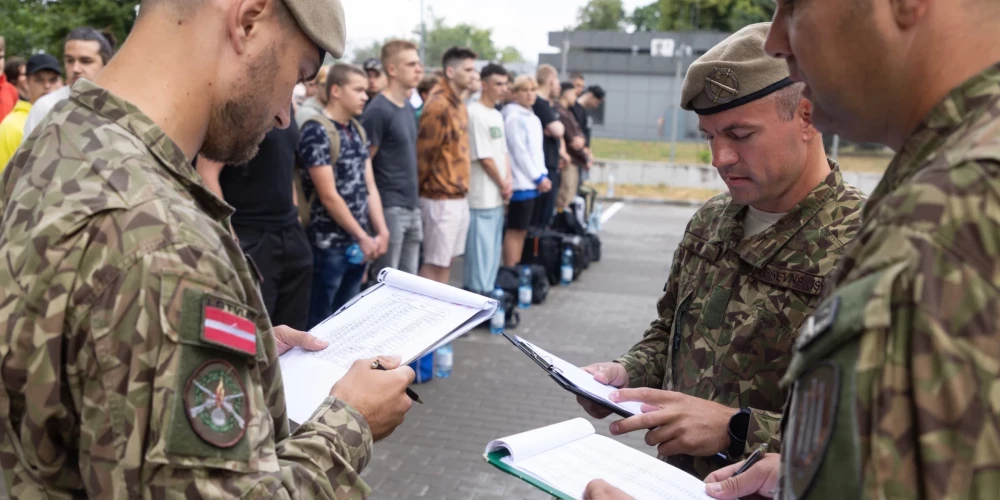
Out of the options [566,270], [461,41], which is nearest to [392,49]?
[566,270]

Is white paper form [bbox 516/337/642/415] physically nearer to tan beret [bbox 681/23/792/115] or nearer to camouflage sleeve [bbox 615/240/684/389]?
camouflage sleeve [bbox 615/240/684/389]

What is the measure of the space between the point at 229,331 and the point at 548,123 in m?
9.10

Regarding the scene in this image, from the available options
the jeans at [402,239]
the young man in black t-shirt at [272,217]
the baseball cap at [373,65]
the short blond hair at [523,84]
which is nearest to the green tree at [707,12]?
the short blond hair at [523,84]

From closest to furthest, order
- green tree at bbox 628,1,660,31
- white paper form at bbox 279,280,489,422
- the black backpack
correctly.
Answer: white paper form at bbox 279,280,489,422 → the black backpack → green tree at bbox 628,1,660,31

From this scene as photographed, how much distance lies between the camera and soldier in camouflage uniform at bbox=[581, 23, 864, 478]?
214 centimetres

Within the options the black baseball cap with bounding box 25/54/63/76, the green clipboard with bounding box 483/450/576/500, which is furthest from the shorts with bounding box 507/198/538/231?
the green clipboard with bounding box 483/450/576/500

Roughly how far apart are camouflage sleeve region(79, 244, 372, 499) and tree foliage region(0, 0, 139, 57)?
1265 cm

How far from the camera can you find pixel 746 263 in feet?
7.59

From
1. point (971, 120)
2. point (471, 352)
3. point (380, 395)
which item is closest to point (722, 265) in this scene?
point (380, 395)

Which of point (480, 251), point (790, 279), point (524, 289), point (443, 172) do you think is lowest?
point (524, 289)

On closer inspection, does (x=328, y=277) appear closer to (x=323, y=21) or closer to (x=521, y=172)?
(x=521, y=172)

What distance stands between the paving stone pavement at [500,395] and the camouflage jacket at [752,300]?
234 cm

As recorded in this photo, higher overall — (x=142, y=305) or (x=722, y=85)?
(x=722, y=85)

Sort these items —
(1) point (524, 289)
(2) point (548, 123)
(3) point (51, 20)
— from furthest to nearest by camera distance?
1. (3) point (51, 20)
2. (2) point (548, 123)
3. (1) point (524, 289)
